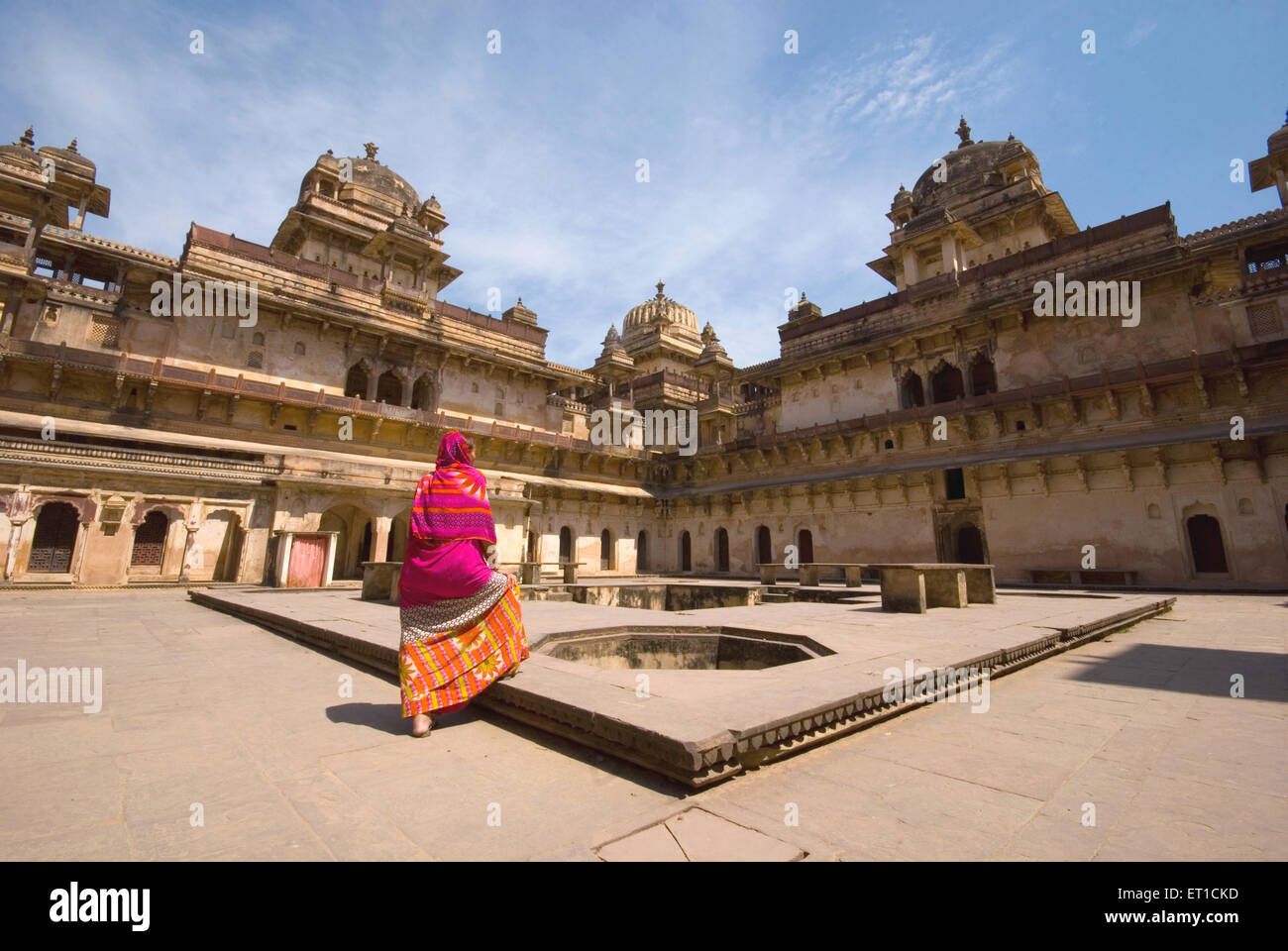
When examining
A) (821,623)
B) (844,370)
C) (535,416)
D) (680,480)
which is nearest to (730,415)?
(680,480)

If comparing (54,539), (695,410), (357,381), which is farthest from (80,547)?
(695,410)

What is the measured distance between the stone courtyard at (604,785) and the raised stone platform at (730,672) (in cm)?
13

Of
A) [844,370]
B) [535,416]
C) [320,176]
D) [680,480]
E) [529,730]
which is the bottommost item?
[529,730]

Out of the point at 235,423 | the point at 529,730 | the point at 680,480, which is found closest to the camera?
the point at 529,730

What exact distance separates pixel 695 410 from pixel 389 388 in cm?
1465

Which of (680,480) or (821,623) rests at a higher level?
(680,480)

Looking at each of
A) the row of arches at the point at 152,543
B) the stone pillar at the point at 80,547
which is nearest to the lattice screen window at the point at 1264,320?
the row of arches at the point at 152,543

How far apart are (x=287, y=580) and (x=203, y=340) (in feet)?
33.9

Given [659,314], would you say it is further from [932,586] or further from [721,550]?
[932,586]

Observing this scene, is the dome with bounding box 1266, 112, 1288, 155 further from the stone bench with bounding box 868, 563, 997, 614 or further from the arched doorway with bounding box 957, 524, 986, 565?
the stone bench with bounding box 868, 563, 997, 614

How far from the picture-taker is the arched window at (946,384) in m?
22.3

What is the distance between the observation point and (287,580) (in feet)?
43.2
